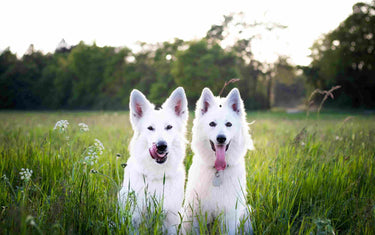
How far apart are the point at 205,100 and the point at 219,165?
96cm

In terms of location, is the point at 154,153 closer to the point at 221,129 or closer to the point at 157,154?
the point at 157,154

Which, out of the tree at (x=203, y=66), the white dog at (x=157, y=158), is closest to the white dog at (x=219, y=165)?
the white dog at (x=157, y=158)

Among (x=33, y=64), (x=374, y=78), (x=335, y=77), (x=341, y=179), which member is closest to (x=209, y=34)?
(x=335, y=77)

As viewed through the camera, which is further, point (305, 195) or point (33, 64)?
point (33, 64)

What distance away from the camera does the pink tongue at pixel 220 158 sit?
3.01 meters

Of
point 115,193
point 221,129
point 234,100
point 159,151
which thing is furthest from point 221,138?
point 115,193

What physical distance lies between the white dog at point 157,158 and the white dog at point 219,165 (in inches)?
8.7

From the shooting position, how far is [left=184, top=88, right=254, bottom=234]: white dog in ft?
9.64

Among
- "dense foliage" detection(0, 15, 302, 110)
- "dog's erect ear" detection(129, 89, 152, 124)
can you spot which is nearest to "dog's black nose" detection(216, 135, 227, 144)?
"dog's erect ear" detection(129, 89, 152, 124)

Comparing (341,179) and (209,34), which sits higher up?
(209,34)

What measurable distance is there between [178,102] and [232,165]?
1172 mm

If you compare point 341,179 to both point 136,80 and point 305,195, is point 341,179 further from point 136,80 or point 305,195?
point 136,80

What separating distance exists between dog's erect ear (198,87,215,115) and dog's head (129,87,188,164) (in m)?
0.24

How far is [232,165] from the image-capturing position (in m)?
3.17
